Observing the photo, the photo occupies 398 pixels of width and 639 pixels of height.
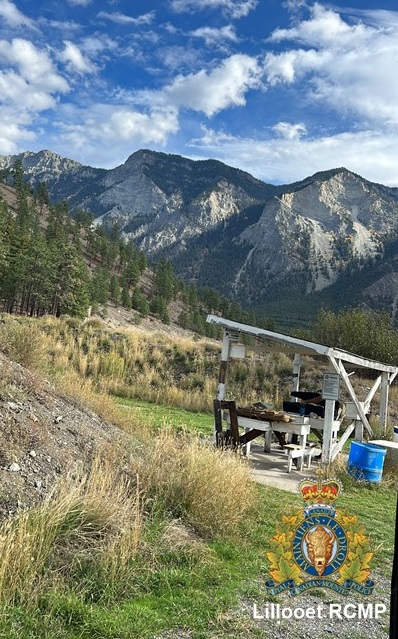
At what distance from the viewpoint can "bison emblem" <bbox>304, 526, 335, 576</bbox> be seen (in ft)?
12.8

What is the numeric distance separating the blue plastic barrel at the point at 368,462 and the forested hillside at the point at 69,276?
41069mm

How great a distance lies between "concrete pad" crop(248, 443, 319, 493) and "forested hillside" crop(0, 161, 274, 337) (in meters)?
38.9

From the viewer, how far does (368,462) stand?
784 cm

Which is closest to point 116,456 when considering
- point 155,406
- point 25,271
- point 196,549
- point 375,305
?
point 196,549

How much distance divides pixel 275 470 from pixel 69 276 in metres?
42.8

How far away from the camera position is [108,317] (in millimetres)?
56594

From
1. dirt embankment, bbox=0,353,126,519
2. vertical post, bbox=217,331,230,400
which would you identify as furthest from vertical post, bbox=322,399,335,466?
dirt embankment, bbox=0,353,126,519

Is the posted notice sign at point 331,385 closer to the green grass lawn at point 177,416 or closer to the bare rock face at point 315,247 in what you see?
the green grass lawn at point 177,416

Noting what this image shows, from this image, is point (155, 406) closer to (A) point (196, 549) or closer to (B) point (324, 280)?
(A) point (196, 549)

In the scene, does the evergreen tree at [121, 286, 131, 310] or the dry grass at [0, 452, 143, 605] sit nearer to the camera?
the dry grass at [0, 452, 143, 605]

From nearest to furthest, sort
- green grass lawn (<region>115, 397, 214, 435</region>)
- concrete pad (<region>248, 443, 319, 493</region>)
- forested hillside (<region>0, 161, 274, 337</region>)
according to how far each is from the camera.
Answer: concrete pad (<region>248, 443, 319, 493</region>) < green grass lawn (<region>115, 397, 214, 435</region>) < forested hillside (<region>0, 161, 274, 337</region>)

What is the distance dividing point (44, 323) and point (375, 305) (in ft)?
429

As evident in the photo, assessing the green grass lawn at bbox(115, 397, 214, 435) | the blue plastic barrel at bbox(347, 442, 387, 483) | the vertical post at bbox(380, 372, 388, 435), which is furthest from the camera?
the green grass lawn at bbox(115, 397, 214, 435)

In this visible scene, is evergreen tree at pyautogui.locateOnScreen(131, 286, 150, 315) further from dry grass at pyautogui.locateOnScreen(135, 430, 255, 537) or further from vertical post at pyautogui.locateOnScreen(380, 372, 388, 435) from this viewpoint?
dry grass at pyautogui.locateOnScreen(135, 430, 255, 537)
